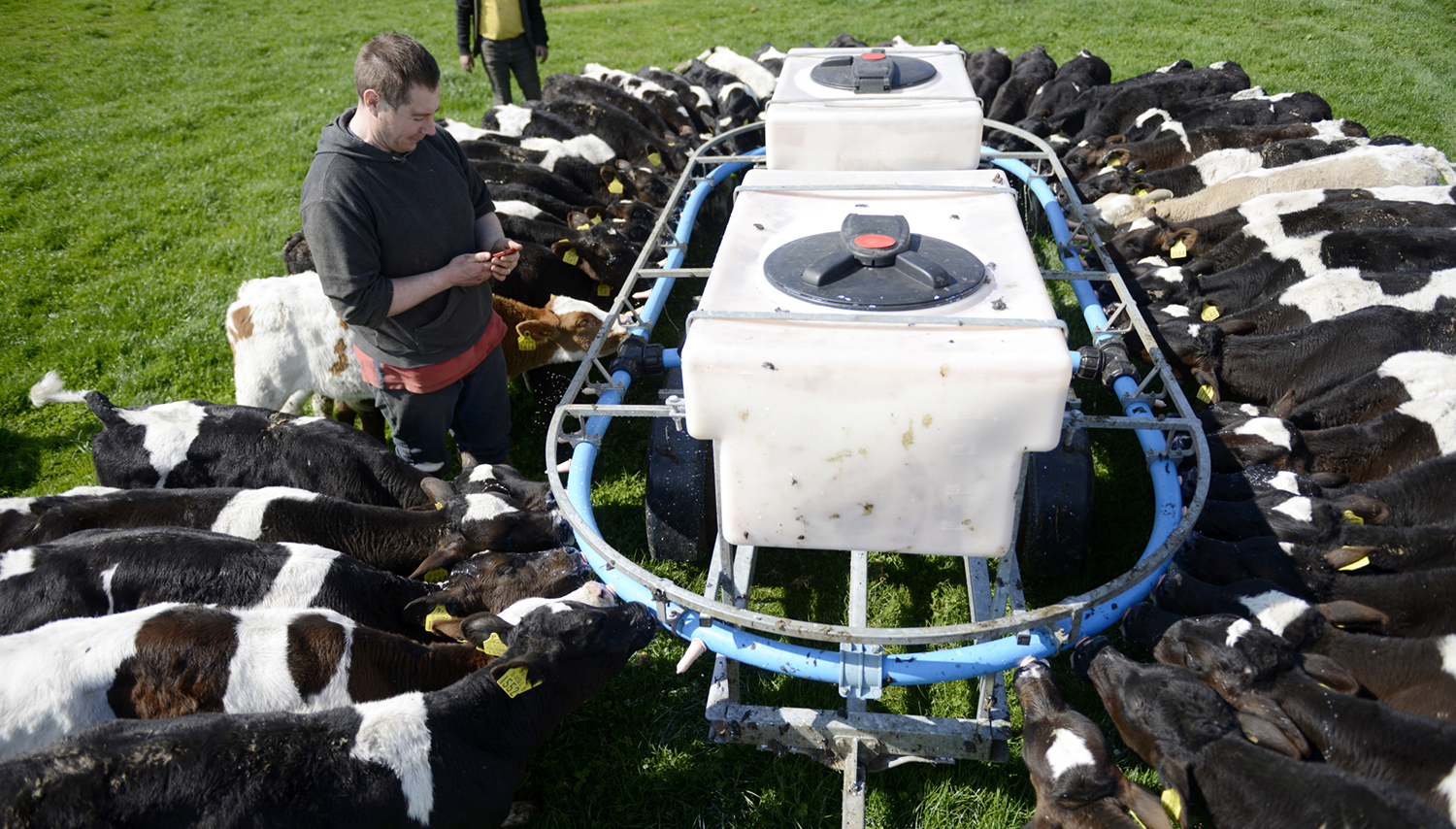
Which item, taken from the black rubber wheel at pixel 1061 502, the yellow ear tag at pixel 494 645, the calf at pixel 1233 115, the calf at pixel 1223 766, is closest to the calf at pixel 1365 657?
the calf at pixel 1223 766

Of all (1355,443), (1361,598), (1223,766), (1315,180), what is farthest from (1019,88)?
(1223,766)

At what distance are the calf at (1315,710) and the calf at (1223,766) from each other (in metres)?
0.13

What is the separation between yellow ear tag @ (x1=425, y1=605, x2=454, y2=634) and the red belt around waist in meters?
1.10

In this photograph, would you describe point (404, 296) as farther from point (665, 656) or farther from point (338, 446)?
point (665, 656)

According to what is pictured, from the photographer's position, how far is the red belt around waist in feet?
13.8

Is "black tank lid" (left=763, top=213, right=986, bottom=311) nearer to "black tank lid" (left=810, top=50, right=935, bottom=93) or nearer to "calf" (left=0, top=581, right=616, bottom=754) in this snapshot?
"calf" (left=0, top=581, right=616, bottom=754)

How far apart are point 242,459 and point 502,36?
21.9 feet

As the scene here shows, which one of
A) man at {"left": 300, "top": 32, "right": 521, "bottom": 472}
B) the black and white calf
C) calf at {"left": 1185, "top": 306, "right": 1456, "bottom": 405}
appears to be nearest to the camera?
man at {"left": 300, "top": 32, "right": 521, "bottom": 472}

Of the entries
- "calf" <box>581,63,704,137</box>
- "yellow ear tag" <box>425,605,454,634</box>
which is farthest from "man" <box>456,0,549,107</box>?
"yellow ear tag" <box>425,605,454,634</box>

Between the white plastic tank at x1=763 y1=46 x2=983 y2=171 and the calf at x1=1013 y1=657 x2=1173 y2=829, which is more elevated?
the white plastic tank at x1=763 y1=46 x2=983 y2=171

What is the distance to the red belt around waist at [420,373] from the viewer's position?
13.8ft

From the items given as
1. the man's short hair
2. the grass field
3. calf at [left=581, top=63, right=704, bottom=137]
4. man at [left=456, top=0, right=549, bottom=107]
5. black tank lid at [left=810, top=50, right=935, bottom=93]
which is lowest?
the grass field

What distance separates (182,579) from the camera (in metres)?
3.77

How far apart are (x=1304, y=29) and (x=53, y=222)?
60.0 ft
